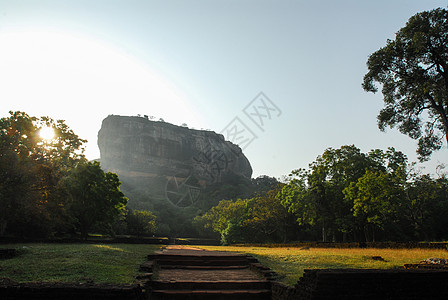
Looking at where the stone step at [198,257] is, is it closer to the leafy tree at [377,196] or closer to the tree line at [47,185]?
the tree line at [47,185]

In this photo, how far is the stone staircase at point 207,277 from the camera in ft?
22.2

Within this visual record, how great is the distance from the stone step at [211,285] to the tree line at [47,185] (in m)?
12.2

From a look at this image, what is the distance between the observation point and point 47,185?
677 inches

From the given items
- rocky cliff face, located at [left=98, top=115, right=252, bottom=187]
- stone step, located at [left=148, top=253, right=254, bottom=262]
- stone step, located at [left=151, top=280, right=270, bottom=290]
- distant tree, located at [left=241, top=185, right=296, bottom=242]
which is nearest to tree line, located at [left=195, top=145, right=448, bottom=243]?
distant tree, located at [left=241, top=185, right=296, bottom=242]

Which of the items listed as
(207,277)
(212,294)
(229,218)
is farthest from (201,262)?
(229,218)

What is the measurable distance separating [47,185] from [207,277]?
13.6 m

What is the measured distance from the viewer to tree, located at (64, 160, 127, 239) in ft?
73.5

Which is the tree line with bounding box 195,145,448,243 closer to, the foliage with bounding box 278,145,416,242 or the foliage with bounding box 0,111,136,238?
the foliage with bounding box 278,145,416,242

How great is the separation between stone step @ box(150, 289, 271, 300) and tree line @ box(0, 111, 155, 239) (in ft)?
41.0

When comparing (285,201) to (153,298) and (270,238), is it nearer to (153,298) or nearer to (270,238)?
(270,238)

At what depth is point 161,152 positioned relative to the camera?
10312 cm

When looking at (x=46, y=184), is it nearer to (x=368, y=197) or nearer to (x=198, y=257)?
(x=198, y=257)

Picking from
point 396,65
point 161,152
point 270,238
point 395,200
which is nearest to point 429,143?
point 396,65

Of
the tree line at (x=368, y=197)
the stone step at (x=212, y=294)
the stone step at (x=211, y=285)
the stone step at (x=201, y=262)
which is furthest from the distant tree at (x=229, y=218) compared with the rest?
the stone step at (x=212, y=294)
